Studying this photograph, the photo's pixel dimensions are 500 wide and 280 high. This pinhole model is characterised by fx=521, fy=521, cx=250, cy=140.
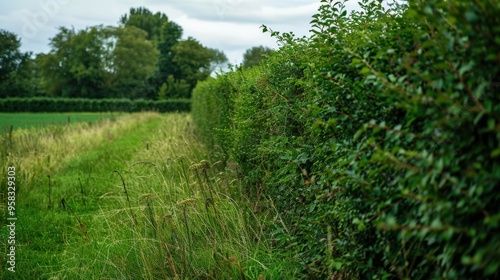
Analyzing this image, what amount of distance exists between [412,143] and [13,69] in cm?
7702

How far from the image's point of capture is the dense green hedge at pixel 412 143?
Answer: 224cm

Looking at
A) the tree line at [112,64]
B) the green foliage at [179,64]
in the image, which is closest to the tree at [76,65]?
the tree line at [112,64]

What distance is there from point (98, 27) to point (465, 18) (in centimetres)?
8494

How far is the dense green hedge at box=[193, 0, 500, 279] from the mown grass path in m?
3.23

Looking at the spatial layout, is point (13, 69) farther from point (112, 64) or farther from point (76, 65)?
point (112, 64)

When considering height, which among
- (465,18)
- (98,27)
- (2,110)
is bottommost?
(2,110)

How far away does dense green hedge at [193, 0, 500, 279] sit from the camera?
2.24 m

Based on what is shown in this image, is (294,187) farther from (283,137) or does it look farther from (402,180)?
(402,180)

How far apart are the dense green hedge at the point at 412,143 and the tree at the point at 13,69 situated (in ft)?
229

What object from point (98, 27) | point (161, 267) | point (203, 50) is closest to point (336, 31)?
point (161, 267)

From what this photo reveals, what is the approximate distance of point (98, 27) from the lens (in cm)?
8169

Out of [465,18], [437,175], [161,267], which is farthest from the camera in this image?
[161,267]

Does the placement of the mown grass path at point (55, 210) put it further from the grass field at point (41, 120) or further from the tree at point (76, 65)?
the tree at point (76, 65)

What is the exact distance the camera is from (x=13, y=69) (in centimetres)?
7156
